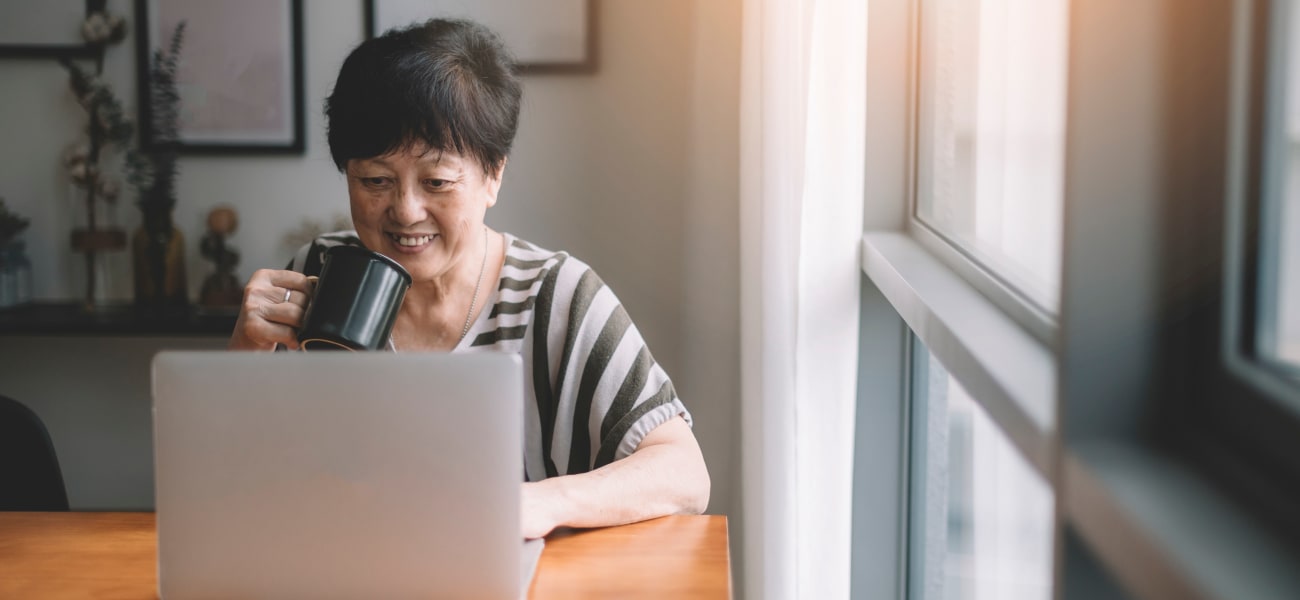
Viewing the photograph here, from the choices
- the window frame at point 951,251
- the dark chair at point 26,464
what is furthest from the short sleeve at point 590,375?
the dark chair at point 26,464

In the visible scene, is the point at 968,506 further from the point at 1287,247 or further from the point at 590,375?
the point at 1287,247

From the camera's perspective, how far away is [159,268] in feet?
8.00

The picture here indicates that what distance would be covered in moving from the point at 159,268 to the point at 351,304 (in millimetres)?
1602

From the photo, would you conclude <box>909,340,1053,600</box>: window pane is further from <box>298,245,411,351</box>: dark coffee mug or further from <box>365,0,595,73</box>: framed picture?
<box>365,0,595,73</box>: framed picture

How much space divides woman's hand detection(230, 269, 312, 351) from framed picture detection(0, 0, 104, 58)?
1570 millimetres

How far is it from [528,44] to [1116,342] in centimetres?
200

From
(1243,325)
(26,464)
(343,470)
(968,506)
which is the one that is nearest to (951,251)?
(968,506)

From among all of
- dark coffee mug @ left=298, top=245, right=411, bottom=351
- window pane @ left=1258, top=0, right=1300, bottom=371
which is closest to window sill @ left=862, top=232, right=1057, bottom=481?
window pane @ left=1258, top=0, right=1300, bottom=371

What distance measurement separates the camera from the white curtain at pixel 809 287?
1692 mm

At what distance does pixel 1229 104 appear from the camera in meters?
0.66

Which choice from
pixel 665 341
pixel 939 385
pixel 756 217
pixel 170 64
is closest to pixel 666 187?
pixel 665 341

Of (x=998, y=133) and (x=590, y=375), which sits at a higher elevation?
(x=998, y=133)

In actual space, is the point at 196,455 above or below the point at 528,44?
below

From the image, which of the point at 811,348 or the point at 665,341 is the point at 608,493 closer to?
the point at 811,348
